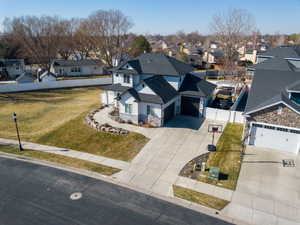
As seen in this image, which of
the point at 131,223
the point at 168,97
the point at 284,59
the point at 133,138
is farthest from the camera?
the point at 284,59

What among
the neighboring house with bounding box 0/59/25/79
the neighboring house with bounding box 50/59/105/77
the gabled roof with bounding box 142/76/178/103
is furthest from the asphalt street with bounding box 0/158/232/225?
the neighboring house with bounding box 0/59/25/79

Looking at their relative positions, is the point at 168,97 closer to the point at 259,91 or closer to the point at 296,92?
the point at 259,91

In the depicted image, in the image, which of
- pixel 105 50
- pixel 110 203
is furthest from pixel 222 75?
pixel 110 203

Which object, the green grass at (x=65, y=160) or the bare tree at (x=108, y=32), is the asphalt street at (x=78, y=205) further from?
the bare tree at (x=108, y=32)

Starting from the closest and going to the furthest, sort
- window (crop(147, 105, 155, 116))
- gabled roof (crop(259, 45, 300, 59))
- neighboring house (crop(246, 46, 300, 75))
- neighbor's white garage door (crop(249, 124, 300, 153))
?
neighbor's white garage door (crop(249, 124, 300, 153))
window (crop(147, 105, 155, 116))
neighboring house (crop(246, 46, 300, 75))
gabled roof (crop(259, 45, 300, 59))

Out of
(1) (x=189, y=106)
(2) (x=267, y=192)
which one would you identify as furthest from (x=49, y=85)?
(2) (x=267, y=192)

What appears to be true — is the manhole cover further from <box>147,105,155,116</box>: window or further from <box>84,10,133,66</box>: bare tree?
<box>84,10,133,66</box>: bare tree

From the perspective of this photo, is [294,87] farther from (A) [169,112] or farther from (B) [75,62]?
(B) [75,62]
